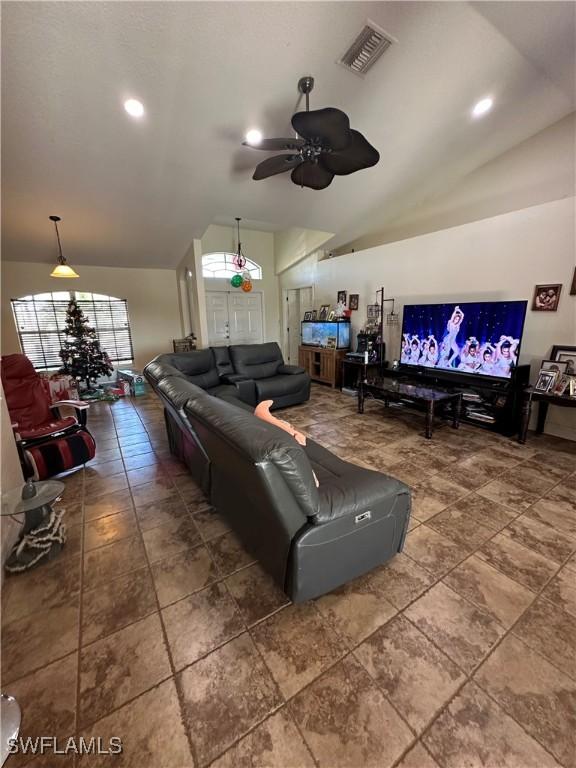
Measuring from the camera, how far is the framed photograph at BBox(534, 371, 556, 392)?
10.0 feet

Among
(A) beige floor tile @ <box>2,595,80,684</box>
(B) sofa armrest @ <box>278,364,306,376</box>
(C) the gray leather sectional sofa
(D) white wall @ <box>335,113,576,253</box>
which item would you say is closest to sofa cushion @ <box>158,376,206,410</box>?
(C) the gray leather sectional sofa

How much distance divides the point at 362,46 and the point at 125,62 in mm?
1858

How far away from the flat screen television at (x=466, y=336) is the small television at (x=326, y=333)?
4.81 feet

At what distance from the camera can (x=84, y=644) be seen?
1.33 m

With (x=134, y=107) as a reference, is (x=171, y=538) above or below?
below

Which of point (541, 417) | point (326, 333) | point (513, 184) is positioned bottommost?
point (541, 417)

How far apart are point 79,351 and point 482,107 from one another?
6710mm

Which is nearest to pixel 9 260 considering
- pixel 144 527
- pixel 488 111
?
pixel 144 527

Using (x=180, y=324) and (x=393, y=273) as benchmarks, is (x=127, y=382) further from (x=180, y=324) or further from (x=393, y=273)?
(x=393, y=273)

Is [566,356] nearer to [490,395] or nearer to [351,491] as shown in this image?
[490,395]

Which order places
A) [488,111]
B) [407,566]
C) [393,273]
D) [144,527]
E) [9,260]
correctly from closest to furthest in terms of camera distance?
[407,566] < [144,527] < [488,111] < [393,273] < [9,260]

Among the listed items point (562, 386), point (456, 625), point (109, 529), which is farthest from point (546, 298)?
point (109, 529)

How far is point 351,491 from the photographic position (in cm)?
146

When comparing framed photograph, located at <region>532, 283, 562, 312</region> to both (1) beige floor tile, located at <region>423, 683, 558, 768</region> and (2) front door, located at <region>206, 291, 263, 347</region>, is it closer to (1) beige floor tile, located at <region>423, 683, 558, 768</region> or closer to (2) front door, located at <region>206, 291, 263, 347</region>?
(1) beige floor tile, located at <region>423, 683, 558, 768</region>
